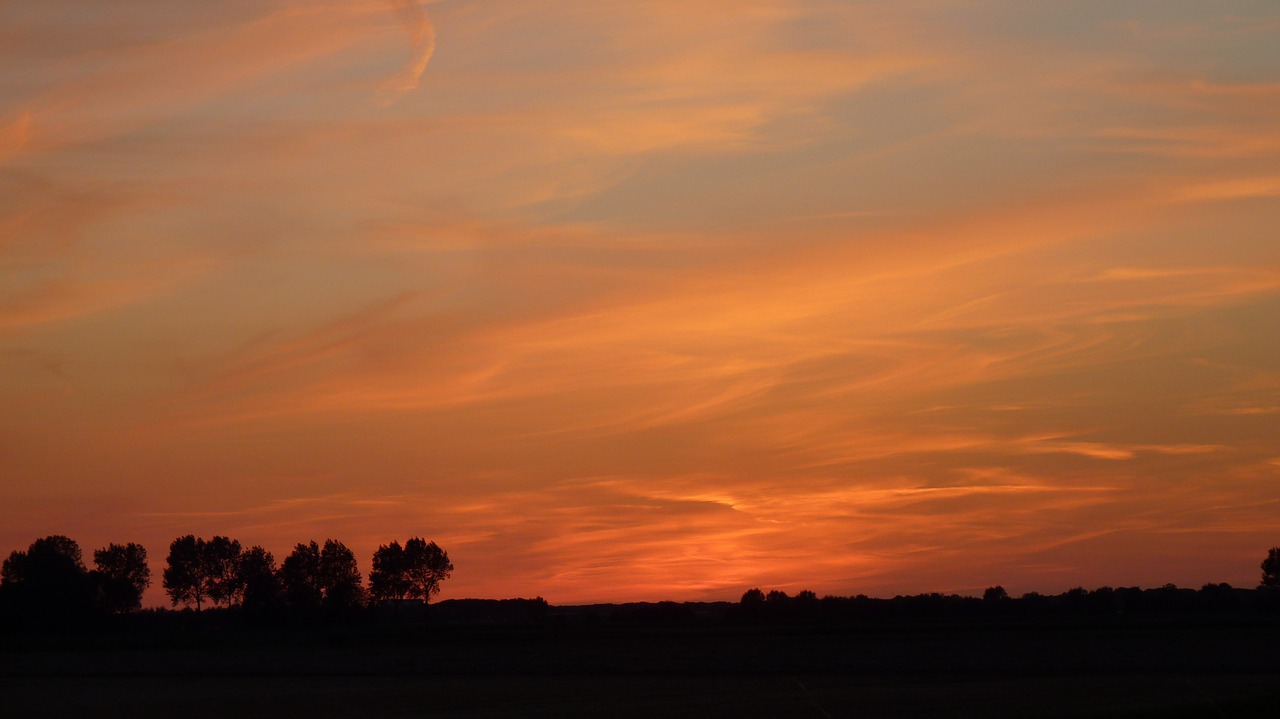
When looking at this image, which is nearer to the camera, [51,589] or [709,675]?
[709,675]

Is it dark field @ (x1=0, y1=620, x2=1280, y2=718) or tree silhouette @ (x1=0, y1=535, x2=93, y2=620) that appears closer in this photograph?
dark field @ (x1=0, y1=620, x2=1280, y2=718)

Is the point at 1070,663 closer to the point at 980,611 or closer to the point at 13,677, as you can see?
the point at 13,677

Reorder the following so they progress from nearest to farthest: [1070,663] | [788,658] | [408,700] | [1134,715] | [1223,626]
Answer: [1134,715] → [408,700] → [1070,663] → [788,658] → [1223,626]

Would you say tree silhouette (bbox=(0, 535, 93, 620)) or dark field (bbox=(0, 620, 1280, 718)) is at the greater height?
tree silhouette (bbox=(0, 535, 93, 620))

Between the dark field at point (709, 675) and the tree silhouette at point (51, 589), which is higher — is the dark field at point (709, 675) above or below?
below

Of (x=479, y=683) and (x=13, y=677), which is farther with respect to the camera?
(x=13, y=677)

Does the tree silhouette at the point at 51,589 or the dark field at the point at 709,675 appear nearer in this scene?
the dark field at the point at 709,675

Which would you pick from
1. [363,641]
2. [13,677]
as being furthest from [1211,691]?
[363,641]

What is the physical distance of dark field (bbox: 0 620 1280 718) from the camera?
160 feet

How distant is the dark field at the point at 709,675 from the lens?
48.9 meters

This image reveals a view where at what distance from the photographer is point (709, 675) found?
6575 cm

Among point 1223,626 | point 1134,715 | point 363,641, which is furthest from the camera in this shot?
point 363,641

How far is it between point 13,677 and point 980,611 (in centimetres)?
11395

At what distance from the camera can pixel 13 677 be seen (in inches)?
2980
